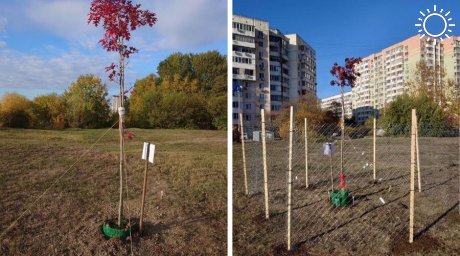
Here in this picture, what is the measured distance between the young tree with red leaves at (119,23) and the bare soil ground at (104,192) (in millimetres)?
486

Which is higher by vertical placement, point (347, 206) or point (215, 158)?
point (215, 158)

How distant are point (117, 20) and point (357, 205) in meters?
2.12

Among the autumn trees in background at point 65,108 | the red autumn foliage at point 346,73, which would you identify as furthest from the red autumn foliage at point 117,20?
the red autumn foliage at point 346,73

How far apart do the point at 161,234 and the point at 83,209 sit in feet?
1.88

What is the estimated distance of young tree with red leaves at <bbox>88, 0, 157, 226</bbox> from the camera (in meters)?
2.50

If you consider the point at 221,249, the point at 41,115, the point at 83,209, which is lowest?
the point at 221,249

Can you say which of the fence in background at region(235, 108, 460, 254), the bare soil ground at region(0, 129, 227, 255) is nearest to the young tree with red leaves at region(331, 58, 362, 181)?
the fence in background at region(235, 108, 460, 254)

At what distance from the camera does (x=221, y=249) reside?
2531mm

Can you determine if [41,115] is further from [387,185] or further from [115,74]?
[387,185]

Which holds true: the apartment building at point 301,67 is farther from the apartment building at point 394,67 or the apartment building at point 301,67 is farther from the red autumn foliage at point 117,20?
the red autumn foliage at point 117,20

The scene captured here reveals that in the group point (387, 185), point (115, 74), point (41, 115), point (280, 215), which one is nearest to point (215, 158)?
point (280, 215)

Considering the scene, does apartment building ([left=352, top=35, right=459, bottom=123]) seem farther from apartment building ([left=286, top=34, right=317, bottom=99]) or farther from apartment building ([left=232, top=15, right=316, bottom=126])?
apartment building ([left=232, top=15, right=316, bottom=126])

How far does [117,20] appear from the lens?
2.53m

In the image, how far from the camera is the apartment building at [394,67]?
104 inches
